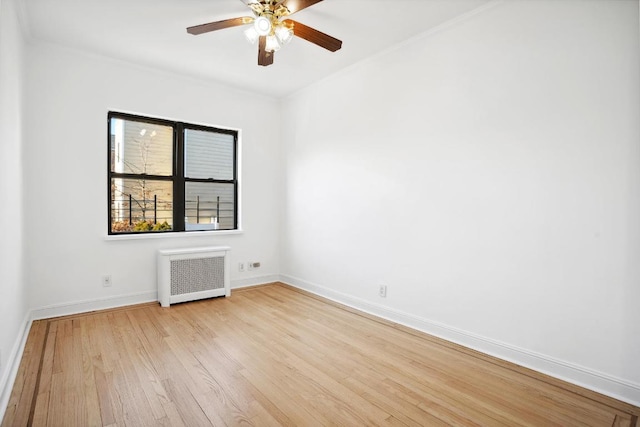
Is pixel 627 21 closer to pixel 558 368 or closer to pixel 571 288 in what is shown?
pixel 571 288

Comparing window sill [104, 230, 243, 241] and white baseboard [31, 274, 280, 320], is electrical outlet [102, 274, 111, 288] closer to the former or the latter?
white baseboard [31, 274, 280, 320]

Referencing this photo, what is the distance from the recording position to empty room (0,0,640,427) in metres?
2.05

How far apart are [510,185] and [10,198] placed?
3.55m

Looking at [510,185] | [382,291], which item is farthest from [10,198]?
[510,185]

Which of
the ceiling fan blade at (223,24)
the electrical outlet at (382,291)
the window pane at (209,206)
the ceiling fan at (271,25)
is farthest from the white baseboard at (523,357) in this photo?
the ceiling fan blade at (223,24)

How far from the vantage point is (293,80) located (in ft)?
13.8

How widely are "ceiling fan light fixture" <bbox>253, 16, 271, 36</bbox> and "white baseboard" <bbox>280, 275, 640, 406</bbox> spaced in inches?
106

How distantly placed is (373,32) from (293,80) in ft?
4.70

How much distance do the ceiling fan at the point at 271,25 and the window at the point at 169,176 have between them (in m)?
1.89

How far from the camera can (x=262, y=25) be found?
2.41 meters

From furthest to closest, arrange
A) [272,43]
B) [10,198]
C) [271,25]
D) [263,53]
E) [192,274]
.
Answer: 1. [192,274]
2. [263,53]
3. [272,43]
4. [271,25]
5. [10,198]

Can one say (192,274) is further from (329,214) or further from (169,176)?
(329,214)

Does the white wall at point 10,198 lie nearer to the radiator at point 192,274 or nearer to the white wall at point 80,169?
the white wall at point 80,169

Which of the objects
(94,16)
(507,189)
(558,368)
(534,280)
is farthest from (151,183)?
(558,368)
